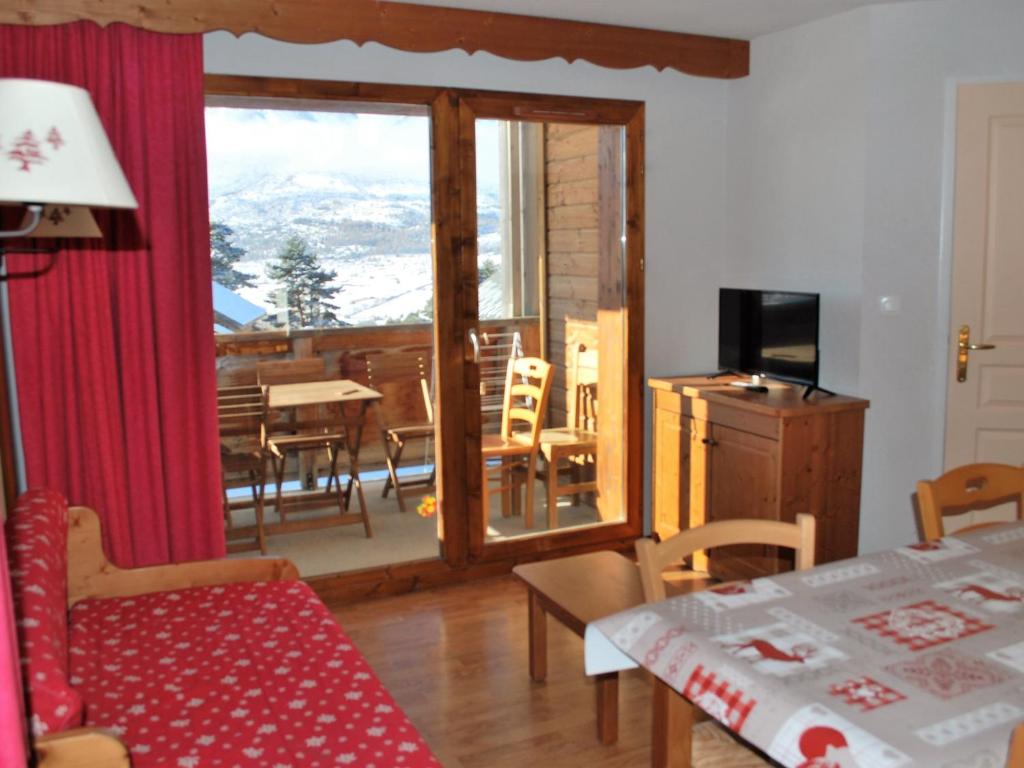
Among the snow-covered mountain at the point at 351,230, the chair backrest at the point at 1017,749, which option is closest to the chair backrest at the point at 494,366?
the snow-covered mountain at the point at 351,230

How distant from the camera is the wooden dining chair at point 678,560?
181 centimetres

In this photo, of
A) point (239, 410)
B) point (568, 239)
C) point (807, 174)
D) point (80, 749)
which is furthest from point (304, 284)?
point (80, 749)

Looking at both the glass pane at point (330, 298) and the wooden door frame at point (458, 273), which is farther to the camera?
the wooden door frame at point (458, 273)

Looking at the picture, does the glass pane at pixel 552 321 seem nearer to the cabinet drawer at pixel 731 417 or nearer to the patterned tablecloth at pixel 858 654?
the cabinet drawer at pixel 731 417

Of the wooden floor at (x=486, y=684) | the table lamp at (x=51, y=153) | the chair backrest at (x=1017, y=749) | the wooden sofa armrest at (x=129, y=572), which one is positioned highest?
the table lamp at (x=51, y=153)

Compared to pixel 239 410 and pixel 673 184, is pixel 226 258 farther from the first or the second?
pixel 673 184

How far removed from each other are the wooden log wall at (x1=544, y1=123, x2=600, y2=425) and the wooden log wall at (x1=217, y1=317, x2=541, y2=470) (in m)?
0.16

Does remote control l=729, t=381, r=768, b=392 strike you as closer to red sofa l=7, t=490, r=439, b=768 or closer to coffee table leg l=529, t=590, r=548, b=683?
coffee table leg l=529, t=590, r=548, b=683

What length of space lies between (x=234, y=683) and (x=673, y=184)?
125 inches

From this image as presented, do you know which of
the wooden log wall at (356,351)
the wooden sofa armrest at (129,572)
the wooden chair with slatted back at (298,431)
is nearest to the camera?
the wooden sofa armrest at (129,572)

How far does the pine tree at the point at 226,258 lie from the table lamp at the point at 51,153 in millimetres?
2035

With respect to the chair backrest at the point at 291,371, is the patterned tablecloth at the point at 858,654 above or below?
below

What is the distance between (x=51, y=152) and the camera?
5.36 feet

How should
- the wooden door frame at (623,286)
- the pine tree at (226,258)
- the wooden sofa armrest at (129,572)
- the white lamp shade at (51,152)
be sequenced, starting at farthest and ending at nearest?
the wooden door frame at (623,286)
the pine tree at (226,258)
the wooden sofa armrest at (129,572)
the white lamp shade at (51,152)
